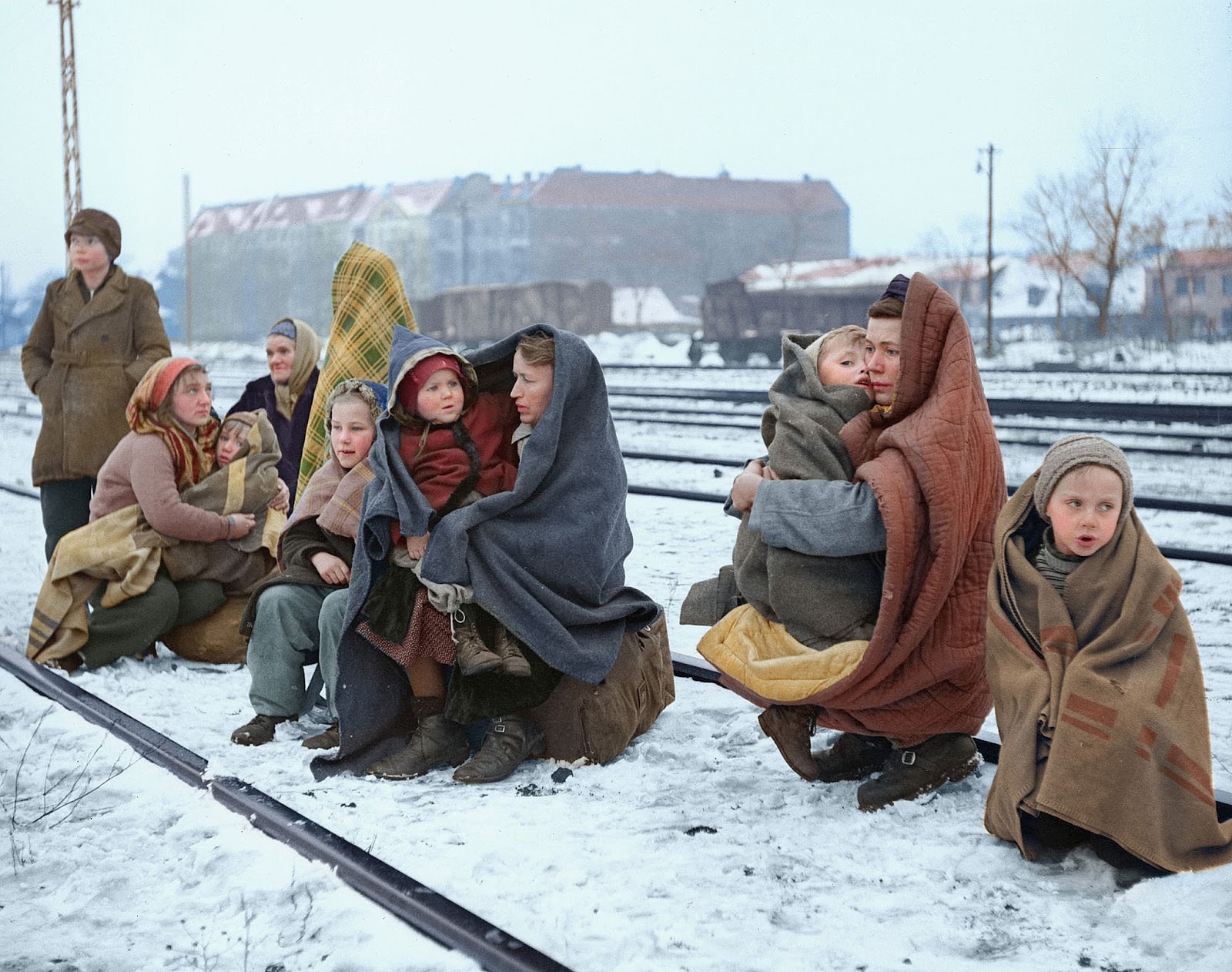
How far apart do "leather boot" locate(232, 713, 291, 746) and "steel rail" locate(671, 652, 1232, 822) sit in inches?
65.5

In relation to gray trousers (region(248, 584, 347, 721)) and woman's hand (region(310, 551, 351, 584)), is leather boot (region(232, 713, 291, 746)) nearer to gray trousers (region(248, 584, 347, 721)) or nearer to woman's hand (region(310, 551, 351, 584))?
gray trousers (region(248, 584, 347, 721))

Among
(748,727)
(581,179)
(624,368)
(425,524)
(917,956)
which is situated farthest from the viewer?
(581,179)

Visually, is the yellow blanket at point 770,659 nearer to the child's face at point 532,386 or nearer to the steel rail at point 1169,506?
the child's face at point 532,386

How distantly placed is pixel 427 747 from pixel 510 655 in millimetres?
479

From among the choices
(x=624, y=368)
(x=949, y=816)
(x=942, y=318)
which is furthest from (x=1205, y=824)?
(x=624, y=368)

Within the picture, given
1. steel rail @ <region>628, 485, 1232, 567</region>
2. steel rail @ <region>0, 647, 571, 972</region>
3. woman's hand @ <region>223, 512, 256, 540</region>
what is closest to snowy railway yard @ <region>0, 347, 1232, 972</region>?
steel rail @ <region>0, 647, 571, 972</region>

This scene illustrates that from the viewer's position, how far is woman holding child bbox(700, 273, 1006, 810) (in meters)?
3.72

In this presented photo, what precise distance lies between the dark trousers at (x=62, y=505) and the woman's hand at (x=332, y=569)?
2881 mm

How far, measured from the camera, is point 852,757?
426 centimetres

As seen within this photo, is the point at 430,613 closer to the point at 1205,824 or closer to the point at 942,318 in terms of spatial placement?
the point at 942,318

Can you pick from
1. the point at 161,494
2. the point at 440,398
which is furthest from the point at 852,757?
the point at 161,494

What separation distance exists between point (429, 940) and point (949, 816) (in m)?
1.64

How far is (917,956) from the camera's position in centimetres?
306

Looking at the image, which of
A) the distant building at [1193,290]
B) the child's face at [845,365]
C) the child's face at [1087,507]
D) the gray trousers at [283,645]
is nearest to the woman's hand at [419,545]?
the gray trousers at [283,645]
